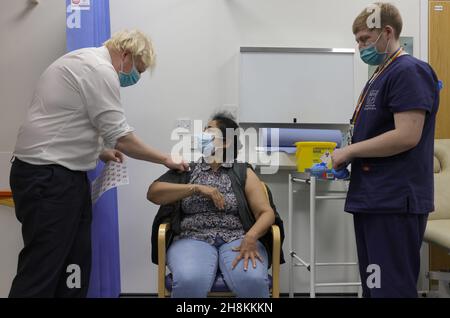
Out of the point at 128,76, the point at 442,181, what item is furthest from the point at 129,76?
the point at 442,181

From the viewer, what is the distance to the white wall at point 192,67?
2682 mm

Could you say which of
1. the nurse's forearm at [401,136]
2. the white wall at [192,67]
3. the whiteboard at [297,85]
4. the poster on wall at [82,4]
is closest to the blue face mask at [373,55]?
the nurse's forearm at [401,136]

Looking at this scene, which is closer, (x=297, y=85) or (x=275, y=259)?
(x=275, y=259)

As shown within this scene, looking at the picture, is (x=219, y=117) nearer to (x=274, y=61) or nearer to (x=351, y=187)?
(x=274, y=61)

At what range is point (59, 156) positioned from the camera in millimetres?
1453

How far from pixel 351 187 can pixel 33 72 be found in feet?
7.38

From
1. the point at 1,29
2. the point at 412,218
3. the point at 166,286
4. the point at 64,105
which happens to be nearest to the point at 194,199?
the point at 166,286

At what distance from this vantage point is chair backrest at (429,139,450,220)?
245 cm

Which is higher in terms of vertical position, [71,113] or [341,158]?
[71,113]

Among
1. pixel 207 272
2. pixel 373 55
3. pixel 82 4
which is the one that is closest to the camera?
pixel 373 55

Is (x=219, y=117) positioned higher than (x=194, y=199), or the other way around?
(x=219, y=117)

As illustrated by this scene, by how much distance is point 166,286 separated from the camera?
1.81 metres

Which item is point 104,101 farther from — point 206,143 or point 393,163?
point 393,163

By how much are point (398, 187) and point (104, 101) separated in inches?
44.5
